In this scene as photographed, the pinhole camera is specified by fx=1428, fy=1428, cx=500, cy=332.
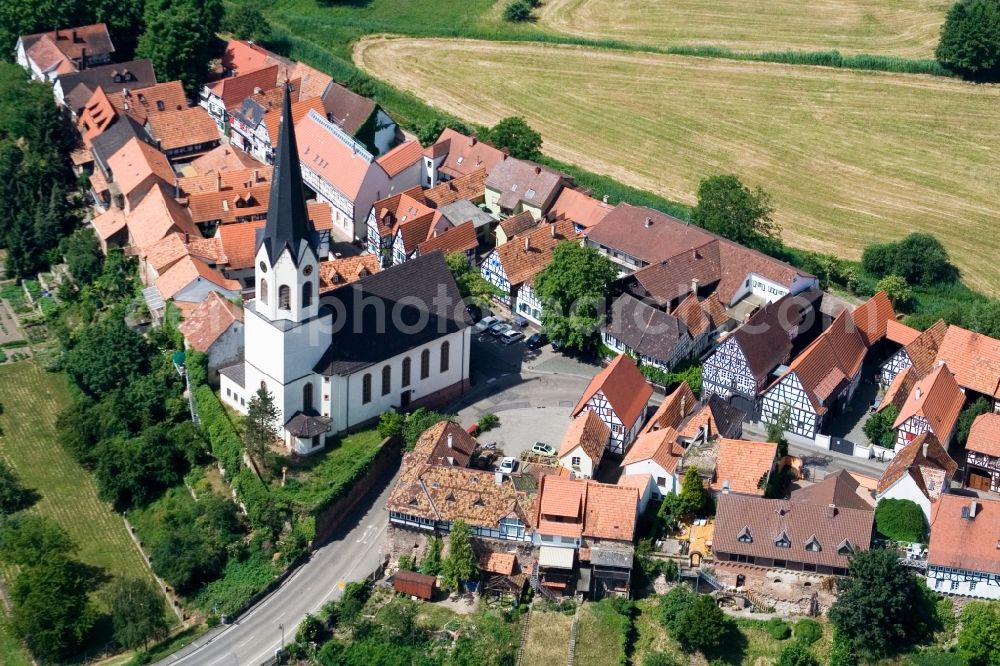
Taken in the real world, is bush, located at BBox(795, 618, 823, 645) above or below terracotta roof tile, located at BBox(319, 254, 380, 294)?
below

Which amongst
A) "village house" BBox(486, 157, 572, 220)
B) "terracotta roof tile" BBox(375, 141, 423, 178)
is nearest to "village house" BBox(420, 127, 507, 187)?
"terracotta roof tile" BBox(375, 141, 423, 178)

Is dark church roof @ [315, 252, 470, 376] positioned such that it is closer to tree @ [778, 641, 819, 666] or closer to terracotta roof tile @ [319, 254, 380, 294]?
terracotta roof tile @ [319, 254, 380, 294]

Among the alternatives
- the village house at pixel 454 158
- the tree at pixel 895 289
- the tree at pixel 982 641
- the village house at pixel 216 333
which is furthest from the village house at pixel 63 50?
the tree at pixel 982 641

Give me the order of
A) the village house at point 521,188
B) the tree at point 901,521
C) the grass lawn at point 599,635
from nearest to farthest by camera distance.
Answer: the grass lawn at point 599,635, the tree at point 901,521, the village house at point 521,188

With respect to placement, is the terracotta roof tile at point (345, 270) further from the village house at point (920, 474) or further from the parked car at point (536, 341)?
the village house at point (920, 474)

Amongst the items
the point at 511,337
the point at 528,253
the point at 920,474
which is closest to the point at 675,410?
the point at 920,474

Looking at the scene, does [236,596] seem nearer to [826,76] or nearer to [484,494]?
[484,494]

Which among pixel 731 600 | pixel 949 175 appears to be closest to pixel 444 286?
pixel 731 600
